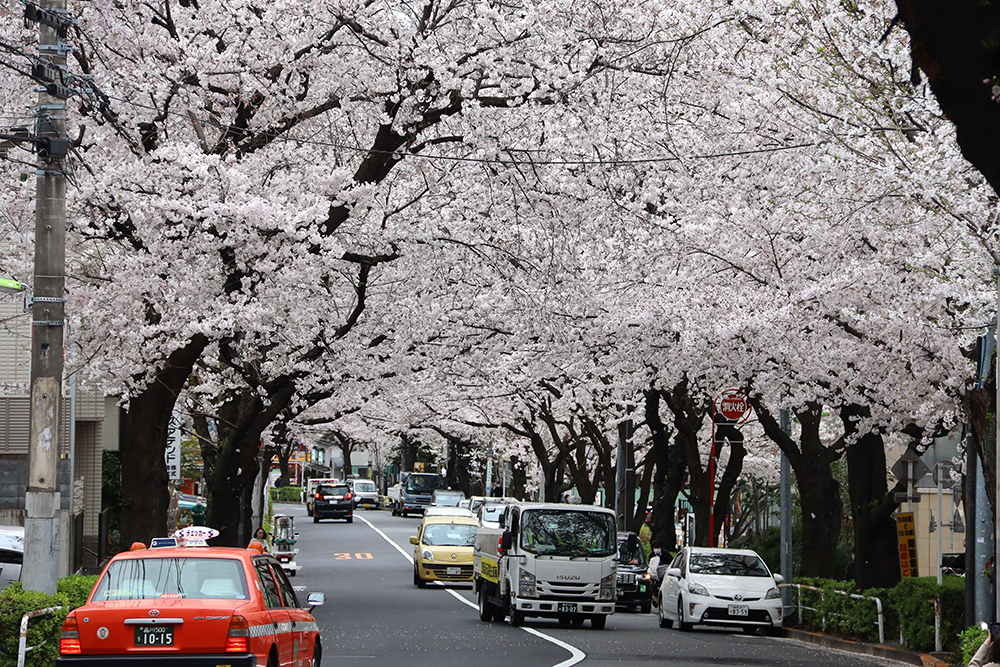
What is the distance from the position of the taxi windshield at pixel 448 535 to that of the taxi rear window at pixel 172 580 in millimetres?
23044

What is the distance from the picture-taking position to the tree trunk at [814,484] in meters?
24.8

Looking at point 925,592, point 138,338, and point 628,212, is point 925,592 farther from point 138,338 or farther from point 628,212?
point 138,338

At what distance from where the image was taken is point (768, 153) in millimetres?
18688

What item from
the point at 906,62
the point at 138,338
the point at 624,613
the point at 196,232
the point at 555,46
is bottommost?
the point at 624,613

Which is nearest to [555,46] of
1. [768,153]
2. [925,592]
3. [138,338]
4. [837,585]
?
[768,153]

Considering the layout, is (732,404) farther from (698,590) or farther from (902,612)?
(902,612)

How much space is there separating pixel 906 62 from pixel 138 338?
10.1 meters

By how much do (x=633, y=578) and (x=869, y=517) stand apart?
26.0 ft

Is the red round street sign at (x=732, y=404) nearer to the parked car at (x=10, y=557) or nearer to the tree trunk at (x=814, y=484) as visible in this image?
the tree trunk at (x=814, y=484)

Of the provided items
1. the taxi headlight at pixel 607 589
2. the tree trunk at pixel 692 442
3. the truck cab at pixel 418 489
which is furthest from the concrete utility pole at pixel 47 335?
the truck cab at pixel 418 489

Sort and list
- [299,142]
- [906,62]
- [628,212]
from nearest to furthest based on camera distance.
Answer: [906,62] → [299,142] → [628,212]

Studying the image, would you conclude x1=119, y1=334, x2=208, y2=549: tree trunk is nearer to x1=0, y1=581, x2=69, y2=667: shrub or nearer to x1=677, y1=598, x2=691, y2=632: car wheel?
x1=0, y1=581, x2=69, y2=667: shrub

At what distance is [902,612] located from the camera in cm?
1925

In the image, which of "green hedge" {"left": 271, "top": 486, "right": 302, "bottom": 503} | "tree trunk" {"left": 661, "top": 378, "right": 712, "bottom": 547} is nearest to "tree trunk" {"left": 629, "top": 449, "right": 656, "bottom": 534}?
"tree trunk" {"left": 661, "top": 378, "right": 712, "bottom": 547}
